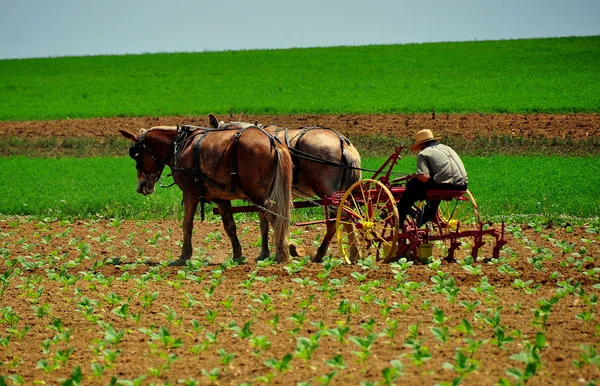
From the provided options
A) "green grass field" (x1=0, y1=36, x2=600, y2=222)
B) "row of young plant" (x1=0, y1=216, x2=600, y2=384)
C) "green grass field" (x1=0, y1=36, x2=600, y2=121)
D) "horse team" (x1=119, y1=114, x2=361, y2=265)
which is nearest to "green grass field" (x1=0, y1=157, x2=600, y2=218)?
"green grass field" (x1=0, y1=36, x2=600, y2=222)

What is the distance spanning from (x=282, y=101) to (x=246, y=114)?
3.09 metres

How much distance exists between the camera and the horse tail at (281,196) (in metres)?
12.4

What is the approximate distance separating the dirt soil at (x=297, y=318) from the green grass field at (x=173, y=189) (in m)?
3.61

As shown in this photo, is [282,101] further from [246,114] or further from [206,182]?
[206,182]

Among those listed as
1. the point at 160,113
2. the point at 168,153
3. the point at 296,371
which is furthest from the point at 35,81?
the point at 296,371

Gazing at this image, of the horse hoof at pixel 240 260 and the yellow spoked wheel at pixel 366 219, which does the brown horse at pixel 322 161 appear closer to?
the yellow spoked wheel at pixel 366 219

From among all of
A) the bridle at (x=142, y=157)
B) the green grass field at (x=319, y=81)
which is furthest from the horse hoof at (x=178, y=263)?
the green grass field at (x=319, y=81)

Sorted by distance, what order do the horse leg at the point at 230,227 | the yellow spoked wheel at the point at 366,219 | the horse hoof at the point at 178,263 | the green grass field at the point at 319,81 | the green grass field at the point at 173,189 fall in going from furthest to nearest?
the green grass field at the point at 319,81, the green grass field at the point at 173,189, the horse leg at the point at 230,227, the horse hoof at the point at 178,263, the yellow spoked wheel at the point at 366,219

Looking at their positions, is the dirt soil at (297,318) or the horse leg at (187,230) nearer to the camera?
the dirt soil at (297,318)

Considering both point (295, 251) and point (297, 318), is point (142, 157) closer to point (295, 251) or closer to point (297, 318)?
point (295, 251)

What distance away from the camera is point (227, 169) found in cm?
1292

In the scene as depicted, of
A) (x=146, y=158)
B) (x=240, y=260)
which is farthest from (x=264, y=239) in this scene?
(x=146, y=158)

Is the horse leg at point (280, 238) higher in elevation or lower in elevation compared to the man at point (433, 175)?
lower

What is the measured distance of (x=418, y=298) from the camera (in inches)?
380
